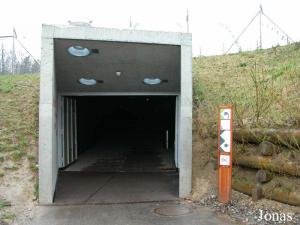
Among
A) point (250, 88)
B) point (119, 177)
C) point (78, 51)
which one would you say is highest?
point (78, 51)

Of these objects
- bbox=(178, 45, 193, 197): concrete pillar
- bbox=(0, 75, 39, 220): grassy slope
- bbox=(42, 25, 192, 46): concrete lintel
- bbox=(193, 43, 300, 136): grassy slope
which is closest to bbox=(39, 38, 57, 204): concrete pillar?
bbox=(42, 25, 192, 46): concrete lintel

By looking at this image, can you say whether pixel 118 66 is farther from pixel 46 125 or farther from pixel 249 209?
pixel 249 209

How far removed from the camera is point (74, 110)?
42.7 ft

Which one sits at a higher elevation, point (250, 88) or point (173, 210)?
point (250, 88)

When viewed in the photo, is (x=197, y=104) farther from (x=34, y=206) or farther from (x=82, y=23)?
(x=34, y=206)

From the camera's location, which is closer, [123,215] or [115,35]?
[123,215]

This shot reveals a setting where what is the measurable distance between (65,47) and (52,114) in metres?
1.55

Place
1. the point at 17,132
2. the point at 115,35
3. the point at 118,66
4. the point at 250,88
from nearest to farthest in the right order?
the point at 115,35, the point at 118,66, the point at 17,132, the point at 250,88

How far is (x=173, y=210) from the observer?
732cm

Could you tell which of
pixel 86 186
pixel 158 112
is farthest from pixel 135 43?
pixel 158 112

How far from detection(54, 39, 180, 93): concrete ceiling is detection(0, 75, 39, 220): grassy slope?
1.60 metres

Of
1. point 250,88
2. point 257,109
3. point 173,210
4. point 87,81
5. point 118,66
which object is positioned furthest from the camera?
point 250,88

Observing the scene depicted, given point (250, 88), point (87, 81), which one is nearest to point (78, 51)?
point (87, 81)

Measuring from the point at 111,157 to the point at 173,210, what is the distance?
741 cm
